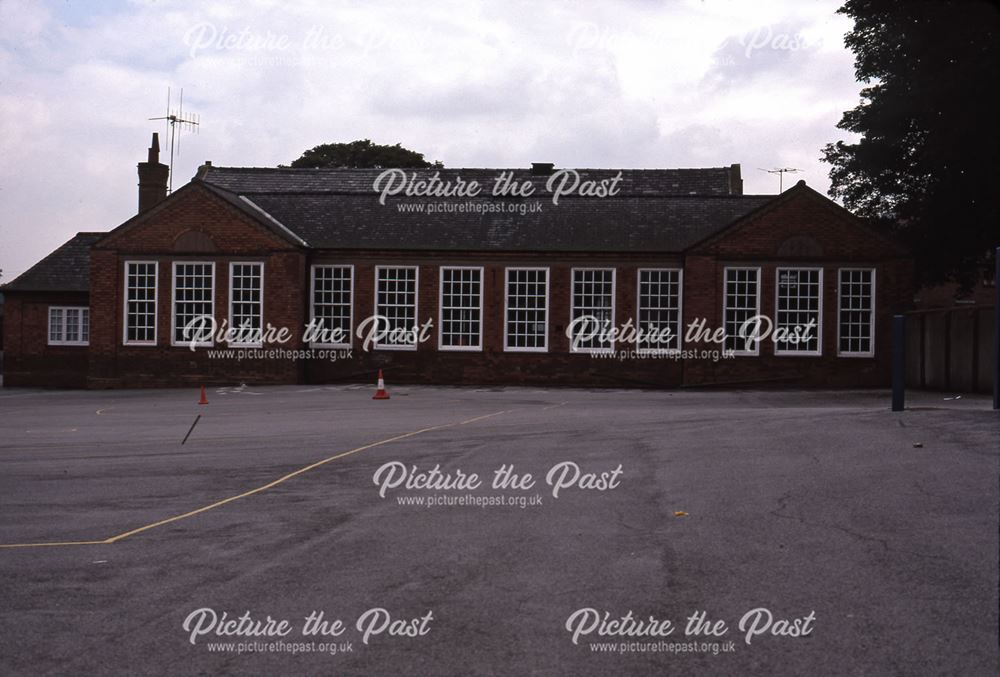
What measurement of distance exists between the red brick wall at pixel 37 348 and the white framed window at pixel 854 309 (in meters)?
26.8

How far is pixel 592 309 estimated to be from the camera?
35.2m

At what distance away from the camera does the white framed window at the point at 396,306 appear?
1409 inches

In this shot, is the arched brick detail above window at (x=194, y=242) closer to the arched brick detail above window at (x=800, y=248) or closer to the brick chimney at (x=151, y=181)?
the brick chimney at (x=151, y=181)

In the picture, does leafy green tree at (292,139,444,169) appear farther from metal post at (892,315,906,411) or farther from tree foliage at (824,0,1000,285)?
metal post at (892,315,906,411)

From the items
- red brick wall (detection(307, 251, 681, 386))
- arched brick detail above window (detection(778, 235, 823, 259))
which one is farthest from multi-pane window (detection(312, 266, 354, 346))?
arched brick detail above window (detection(778, 235, 823, 259))

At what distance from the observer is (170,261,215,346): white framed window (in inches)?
1394

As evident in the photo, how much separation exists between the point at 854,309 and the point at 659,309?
6.17 meters

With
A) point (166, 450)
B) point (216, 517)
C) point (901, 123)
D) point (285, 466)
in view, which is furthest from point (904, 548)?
point (901, 123)

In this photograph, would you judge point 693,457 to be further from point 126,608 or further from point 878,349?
point 878,349

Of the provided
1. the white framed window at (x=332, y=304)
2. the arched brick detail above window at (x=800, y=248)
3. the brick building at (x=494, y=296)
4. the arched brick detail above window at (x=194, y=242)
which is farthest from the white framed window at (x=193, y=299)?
the arched brick detail above window at (x=800, y=248)

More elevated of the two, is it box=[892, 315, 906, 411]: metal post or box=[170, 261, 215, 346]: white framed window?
box=[170, 261, 215, 346]: white framed window

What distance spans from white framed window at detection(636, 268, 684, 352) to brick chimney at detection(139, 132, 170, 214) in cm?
2194

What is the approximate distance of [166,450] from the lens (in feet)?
51.5

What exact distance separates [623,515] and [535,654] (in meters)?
3.84
